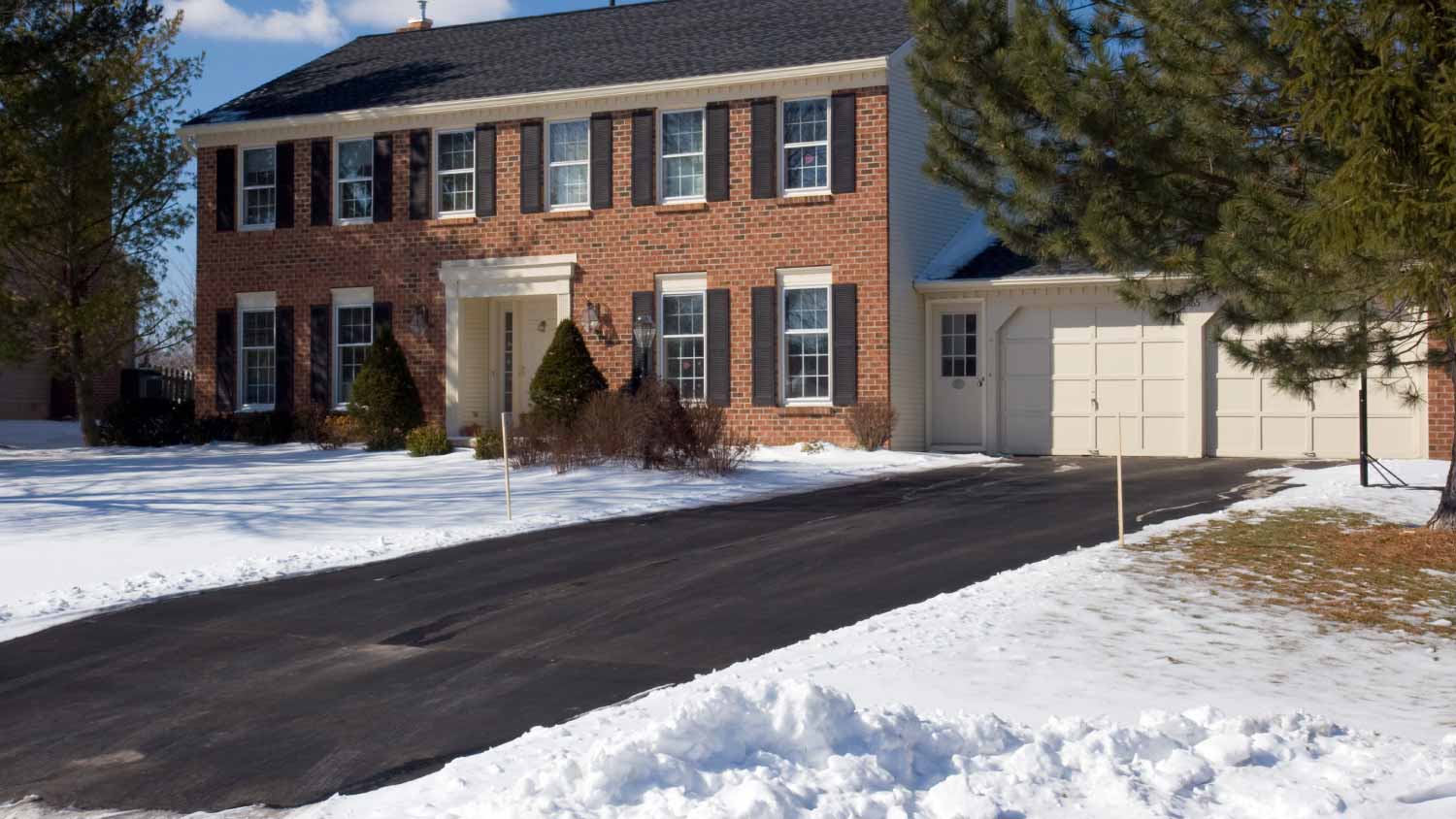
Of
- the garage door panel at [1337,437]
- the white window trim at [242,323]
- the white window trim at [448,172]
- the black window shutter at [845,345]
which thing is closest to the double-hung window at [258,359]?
the white window trim at [242,323]

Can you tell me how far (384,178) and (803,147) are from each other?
7669 millimetres

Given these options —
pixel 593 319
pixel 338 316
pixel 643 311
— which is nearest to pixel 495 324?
pixel 593 319

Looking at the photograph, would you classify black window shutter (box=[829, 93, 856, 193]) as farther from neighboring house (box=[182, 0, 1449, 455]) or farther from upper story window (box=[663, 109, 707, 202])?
upper story window (box=[663, 109, 707, 202])

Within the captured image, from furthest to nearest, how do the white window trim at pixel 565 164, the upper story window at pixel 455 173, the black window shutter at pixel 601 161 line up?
the upper story window at pixel 455 173 → the white window trim at pixel 565 164 → the black window shutter at pixel 601 161

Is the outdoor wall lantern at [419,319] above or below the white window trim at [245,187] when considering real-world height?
below

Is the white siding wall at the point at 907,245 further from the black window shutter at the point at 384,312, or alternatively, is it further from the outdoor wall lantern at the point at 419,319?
the black window shutter at the point at 384,312

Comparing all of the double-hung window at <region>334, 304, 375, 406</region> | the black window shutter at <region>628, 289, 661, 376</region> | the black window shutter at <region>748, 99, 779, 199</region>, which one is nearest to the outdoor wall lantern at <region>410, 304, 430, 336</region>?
the double-hung window at <region>334, 304, 375, 406</region>

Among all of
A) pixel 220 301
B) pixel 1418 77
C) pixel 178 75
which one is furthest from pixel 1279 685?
pixel 178 75

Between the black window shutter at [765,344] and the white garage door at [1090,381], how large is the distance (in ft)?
11.6

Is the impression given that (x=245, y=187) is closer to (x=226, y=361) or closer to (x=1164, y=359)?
(x=226, y=361)

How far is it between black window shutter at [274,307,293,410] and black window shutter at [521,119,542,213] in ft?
17.2

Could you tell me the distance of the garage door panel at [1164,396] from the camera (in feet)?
65.7

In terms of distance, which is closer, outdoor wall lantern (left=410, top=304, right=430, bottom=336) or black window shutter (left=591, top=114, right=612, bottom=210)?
black window shutter (left=591, top=114, right=612, bottom=210)

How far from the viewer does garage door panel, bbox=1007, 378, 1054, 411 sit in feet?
68.7
